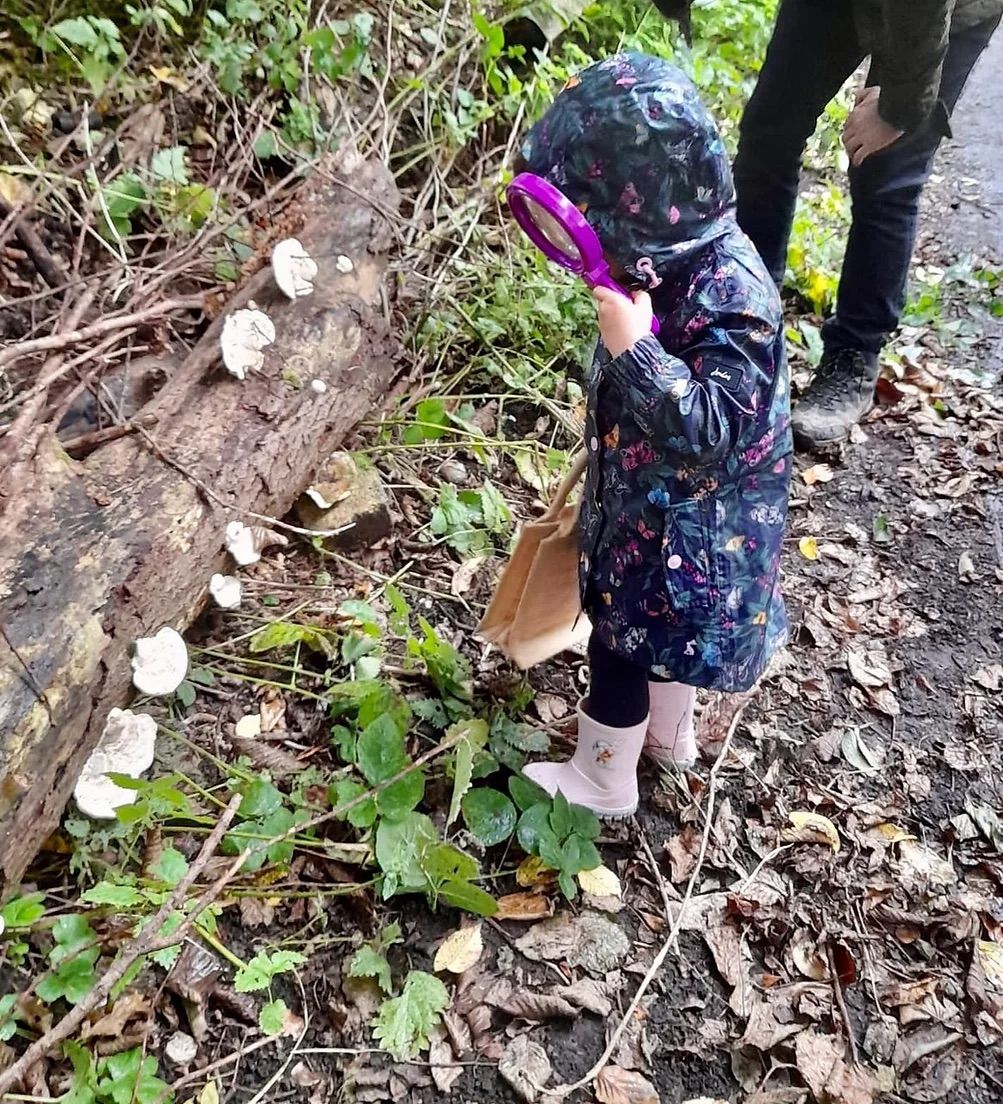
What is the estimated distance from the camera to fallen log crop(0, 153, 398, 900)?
5.46ft

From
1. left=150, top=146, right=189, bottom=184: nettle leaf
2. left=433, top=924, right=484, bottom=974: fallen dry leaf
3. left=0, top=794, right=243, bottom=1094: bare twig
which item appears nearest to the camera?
left=0, top=794, right=243, bottom=1094: bare twig

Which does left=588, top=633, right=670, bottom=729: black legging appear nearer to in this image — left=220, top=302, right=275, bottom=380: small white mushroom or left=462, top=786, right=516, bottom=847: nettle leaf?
left=462, top=786, right=516, bottom=847: nettle leaf

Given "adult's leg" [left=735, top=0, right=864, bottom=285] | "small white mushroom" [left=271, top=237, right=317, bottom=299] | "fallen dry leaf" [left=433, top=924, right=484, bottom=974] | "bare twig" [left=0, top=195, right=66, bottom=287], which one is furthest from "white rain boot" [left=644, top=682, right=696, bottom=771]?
"bare twig" [left=0, top=195, right=66, bottom=287]

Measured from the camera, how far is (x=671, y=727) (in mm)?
2182

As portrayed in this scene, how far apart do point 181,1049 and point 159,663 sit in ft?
2.41

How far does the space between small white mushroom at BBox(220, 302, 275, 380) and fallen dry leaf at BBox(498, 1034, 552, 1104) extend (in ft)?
5.48

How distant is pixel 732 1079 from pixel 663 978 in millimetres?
218

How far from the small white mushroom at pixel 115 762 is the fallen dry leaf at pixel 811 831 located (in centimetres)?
145

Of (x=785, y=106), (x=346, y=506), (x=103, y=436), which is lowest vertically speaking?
(x=346, y=506)

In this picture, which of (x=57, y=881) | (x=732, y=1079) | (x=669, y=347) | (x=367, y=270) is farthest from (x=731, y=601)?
(x=367, y=270)

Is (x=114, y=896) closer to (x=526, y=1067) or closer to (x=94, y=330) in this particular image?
(x=526, y=1067)

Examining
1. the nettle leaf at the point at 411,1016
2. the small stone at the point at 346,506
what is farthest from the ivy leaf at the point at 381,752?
the small stone at the point at 346,506

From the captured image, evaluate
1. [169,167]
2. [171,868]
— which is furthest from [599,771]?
[169,167]

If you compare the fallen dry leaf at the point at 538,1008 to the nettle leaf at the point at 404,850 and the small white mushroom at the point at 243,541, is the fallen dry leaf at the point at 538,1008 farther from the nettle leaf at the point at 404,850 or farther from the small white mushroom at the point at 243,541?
the small white mushroom at the point at 243,541
